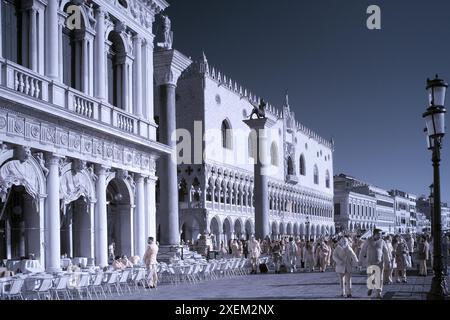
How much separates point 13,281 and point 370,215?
64631mm

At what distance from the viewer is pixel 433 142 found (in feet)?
30.2

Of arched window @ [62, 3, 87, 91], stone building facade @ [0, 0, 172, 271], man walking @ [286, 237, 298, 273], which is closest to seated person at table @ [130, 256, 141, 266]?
stone building facade @ [0, 0, 172, 271]

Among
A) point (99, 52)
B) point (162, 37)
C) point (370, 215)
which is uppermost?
point (162, 37)

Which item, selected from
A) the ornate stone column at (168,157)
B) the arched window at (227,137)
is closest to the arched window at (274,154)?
the arched window at (227,137)

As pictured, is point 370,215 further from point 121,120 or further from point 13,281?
point 13,281

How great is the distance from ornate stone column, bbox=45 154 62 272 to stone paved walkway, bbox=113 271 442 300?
76.1 inches

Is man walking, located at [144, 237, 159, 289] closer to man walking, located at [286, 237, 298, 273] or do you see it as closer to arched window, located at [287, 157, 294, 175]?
man walking, located at [286, 237, 298, 273]

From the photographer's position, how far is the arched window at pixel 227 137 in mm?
37281

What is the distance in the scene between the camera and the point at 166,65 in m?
19.5

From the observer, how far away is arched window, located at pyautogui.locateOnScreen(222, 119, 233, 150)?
37.3 metres

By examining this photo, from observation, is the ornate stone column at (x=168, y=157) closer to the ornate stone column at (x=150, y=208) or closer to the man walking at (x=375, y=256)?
the ornate stone column at (x=150, y=208)

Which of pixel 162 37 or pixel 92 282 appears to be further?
pixel 162 37
